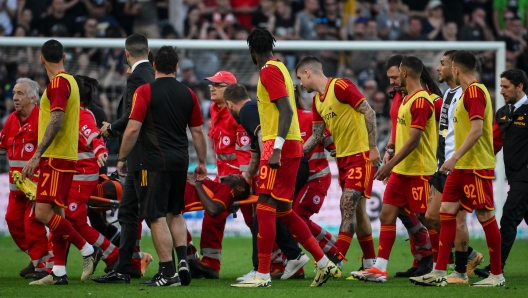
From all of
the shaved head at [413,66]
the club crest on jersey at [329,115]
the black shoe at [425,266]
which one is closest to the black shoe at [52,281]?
the club crest on jersey at [329,115]

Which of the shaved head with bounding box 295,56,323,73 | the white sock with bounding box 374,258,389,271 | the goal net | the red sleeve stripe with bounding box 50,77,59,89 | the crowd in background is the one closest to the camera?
the red sleeve stripe with bounding box 50,77,59,89

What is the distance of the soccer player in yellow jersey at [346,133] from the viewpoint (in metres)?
10.2

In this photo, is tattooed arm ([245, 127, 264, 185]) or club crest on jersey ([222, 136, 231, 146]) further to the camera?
club crest on jersey ([222, 136, 231, 146])

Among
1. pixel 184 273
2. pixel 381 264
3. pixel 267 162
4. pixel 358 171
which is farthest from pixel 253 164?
pixel 381 264

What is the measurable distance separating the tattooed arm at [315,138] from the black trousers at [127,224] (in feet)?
7.01

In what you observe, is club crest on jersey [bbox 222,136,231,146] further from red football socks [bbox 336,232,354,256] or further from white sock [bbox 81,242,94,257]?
white sock [bbox 81,242,94,257]

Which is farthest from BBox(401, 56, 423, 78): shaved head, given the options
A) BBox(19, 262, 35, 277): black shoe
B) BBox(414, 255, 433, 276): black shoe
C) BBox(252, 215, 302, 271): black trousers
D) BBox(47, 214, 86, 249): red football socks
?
BBox(19, 262, 35, 277): black shoe

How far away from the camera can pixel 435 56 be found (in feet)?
56.2

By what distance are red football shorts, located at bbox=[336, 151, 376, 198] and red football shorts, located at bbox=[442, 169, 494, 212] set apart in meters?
1.05

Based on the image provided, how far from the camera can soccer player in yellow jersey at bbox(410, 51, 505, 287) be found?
926 cm

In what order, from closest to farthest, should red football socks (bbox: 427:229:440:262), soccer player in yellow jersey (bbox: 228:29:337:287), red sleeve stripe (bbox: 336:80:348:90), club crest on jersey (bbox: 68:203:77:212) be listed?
soccer player in yellow jersey (bbox: 228:29:337:287)
red sleeve stripe (bbox: 336:80:348:90)
red football socks (bbox: 427:229:440:262)
club crest on jersey (bbox: 68:203:77:212)

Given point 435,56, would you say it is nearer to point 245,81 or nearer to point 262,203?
point 245,81

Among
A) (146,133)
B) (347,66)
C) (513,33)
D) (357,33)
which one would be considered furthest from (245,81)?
(146,133)

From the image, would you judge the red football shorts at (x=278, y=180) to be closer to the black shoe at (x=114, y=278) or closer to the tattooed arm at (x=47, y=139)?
the black shoe at (x=114, y=278)
